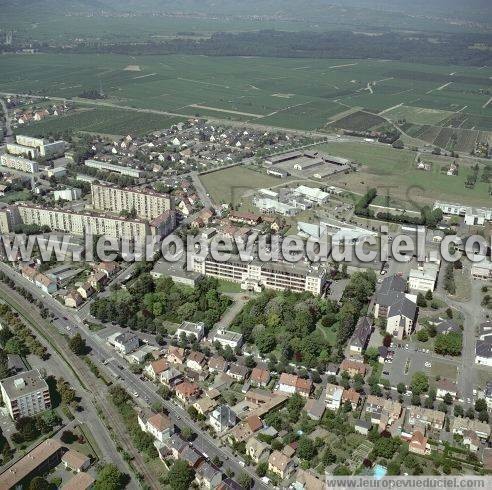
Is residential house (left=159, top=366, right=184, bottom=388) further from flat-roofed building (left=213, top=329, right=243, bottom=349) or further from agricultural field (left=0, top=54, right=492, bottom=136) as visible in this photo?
agricultural field (left=0, top=54, right=492, bottom=136)

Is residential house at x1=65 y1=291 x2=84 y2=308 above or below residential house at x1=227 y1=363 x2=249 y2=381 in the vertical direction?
above

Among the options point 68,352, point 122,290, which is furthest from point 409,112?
point 68,352

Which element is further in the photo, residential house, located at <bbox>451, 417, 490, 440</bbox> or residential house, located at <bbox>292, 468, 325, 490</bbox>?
residential house, located at <bbox>451, 417, 490, 440</bbox>

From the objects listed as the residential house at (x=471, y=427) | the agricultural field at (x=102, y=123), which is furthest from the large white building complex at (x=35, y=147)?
the residential house at (x=471, y=427)

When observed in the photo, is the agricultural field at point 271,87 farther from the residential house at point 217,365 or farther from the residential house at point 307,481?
the residential house at point 307,481

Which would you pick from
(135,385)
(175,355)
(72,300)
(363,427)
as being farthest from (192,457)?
(72,300)

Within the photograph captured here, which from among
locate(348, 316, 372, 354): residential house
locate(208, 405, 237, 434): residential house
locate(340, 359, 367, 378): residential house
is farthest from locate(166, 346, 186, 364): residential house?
locate(348, 316, 372, 354): residential house

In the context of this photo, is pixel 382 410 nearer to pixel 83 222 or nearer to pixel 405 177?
pixel 83 222
